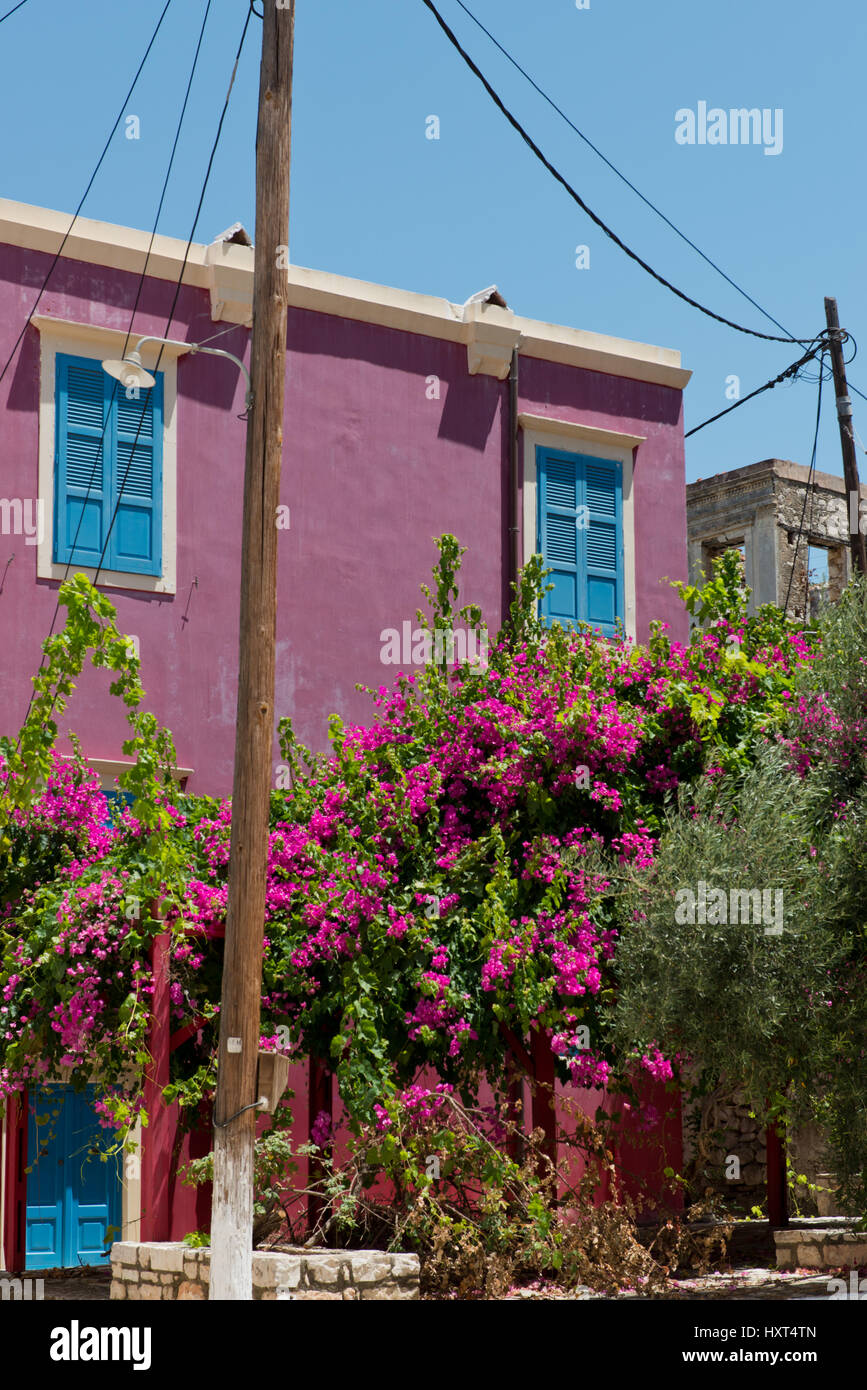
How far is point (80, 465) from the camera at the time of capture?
15609mm

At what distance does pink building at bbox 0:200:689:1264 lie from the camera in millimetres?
15516

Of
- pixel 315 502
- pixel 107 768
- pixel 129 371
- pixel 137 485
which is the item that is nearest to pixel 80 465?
pixel 137 485

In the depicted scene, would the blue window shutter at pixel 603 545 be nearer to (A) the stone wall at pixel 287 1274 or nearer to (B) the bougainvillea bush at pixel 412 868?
(B) the bougainvillea bush at pixel 412 868

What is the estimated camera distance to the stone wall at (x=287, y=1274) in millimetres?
10180

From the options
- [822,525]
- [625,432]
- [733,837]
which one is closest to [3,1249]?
[733,837]

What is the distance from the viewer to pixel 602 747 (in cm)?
1305

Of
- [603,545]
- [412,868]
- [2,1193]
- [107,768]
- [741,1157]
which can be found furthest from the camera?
[741,1157]

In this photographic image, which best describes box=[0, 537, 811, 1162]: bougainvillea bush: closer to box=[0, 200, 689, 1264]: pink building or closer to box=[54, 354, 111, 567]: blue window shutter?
box=[0, 200, 689, 1264]: pink building

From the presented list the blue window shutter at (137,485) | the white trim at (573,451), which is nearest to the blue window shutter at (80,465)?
A: the blue window shutter at (137,485)

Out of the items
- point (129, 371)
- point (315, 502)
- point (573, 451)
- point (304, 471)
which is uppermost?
point (573, 451)

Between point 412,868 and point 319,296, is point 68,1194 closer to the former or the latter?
point 412,868

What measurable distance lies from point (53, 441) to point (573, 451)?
18.8ft
